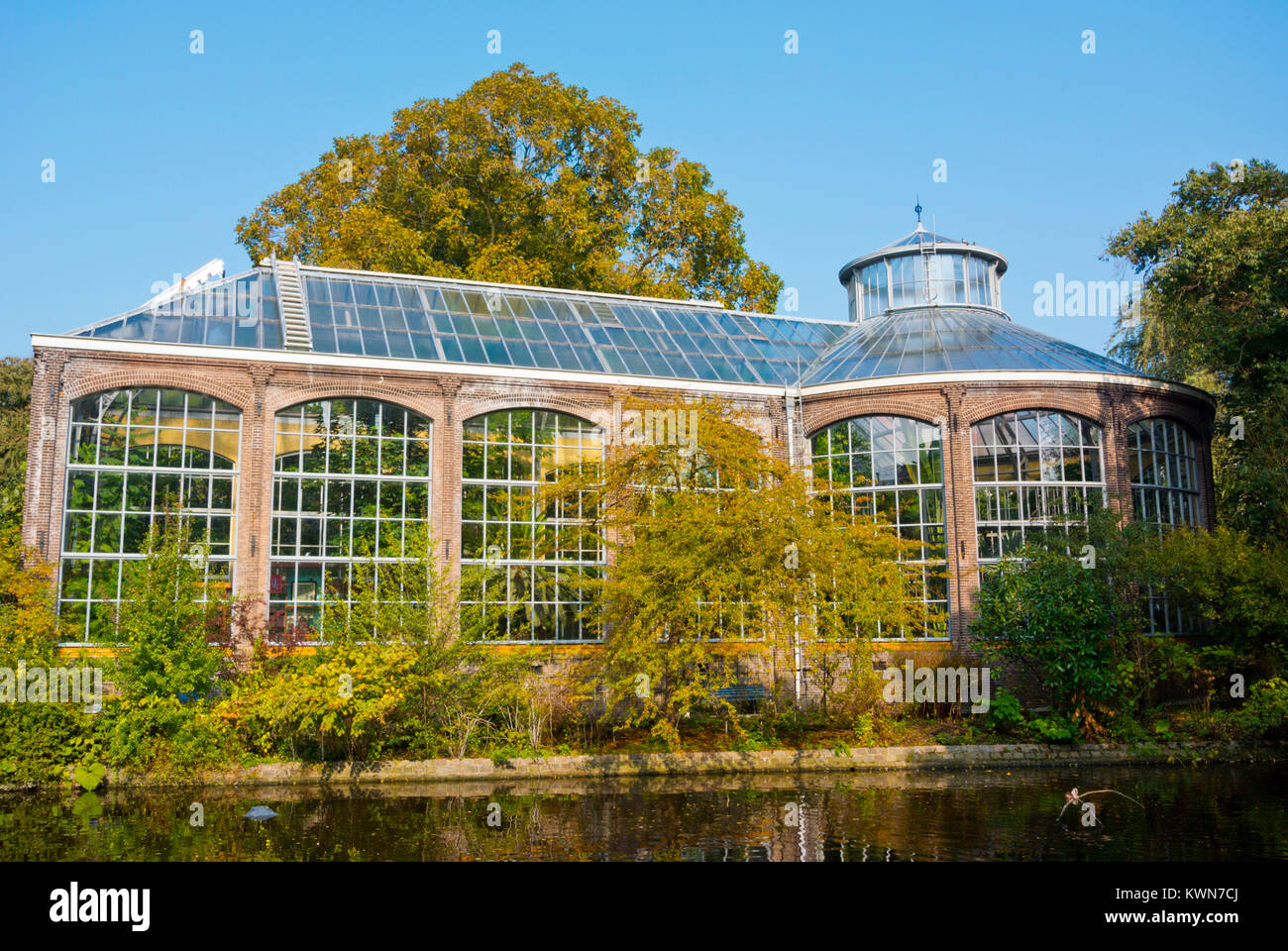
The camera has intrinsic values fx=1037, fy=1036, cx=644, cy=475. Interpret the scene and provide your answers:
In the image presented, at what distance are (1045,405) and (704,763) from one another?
1234cm

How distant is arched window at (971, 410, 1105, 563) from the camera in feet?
77.8

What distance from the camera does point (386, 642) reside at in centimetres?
Answer: 1739

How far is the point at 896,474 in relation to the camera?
24.6m

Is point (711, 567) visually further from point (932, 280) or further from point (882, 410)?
point (932, 280)

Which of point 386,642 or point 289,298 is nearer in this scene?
point 386,642

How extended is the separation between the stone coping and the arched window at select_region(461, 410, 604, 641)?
15.9 feet

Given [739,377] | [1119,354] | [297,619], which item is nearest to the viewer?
[297,619]

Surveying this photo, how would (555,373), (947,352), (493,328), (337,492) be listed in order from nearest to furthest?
(337,492) → (555,373) → (493,328) → (947,352)

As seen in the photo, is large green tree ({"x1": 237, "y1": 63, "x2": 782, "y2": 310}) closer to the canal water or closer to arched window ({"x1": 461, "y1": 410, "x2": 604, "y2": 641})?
arched window ({"x1": 461, "y1": 410, "x2": 604, "y2": 641})

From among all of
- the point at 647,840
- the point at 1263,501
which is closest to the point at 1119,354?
the point at 1263,501

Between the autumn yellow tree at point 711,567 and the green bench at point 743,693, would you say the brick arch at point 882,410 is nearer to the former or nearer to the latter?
the autumn yellow tree at point 711,567

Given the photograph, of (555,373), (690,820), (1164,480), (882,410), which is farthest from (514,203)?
(690,820)
